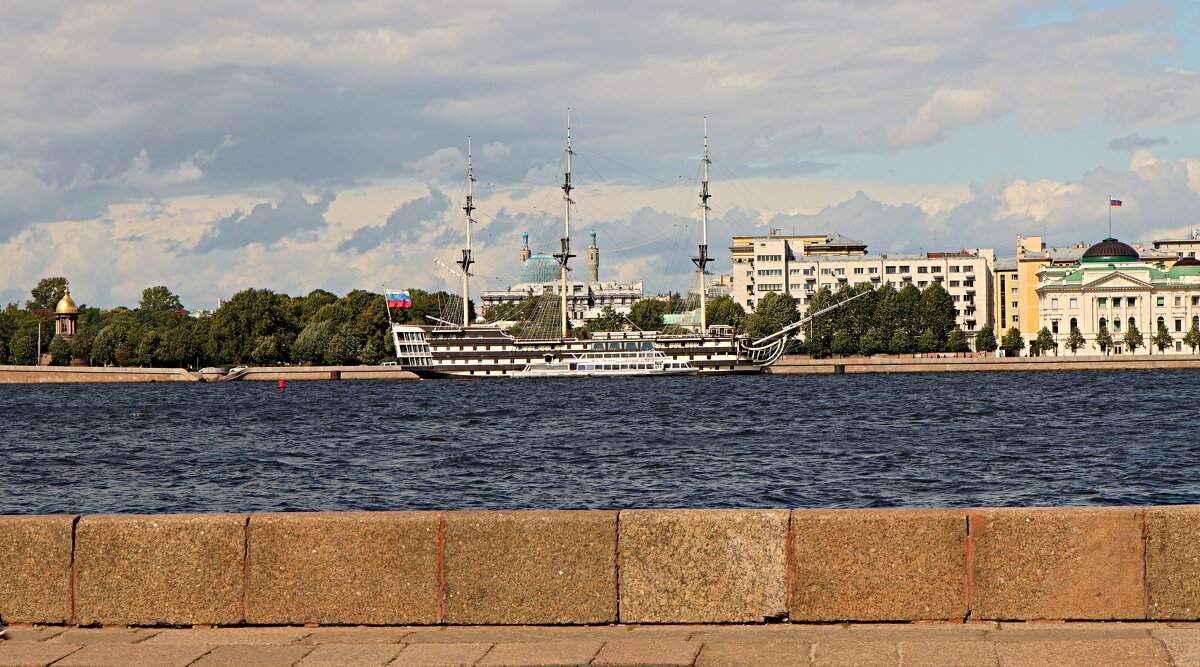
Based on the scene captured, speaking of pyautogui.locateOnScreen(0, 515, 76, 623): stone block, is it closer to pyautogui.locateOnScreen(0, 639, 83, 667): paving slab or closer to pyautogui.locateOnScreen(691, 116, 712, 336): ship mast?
pyautogui.locateOnScreen(0, 639, 83, 667): paving slab

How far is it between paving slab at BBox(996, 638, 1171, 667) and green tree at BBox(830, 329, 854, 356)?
164m

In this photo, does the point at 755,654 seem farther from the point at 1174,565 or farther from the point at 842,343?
the point at 842,343

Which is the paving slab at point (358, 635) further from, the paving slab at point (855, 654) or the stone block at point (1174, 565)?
the stone block at point (1174, 565)

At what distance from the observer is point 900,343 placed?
169 m

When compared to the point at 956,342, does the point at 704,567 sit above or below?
below

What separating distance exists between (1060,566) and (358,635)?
549 centimetres

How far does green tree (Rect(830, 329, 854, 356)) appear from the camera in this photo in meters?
172

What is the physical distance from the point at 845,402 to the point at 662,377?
229 ft

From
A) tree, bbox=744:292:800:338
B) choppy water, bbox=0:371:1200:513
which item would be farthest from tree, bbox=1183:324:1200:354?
choppy water, bbox=0:371:1200:513

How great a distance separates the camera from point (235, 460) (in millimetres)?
44656

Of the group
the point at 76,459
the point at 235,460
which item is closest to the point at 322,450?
the point at 235,460

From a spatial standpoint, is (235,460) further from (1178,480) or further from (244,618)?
(244,618)

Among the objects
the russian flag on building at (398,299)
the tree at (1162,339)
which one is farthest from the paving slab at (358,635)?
the tree at (1162,339)

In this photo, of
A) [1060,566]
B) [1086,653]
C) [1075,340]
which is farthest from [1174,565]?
[1075,340]
